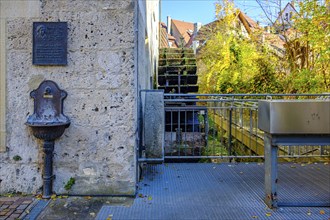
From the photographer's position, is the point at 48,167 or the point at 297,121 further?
the point at 48,167

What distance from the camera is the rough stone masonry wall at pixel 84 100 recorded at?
367cm

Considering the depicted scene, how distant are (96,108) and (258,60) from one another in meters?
9.88

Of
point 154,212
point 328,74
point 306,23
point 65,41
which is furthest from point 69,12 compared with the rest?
point 328,74

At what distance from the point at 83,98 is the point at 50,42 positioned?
2.42 ft

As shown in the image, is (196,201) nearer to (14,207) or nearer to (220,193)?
(220,193)

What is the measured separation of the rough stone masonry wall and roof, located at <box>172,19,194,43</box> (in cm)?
4491

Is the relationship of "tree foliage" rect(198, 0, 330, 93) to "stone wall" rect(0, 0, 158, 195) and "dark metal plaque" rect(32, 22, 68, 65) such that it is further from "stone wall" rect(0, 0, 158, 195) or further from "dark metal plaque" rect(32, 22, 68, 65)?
"dark metal plaque" rect(32, 22, 68, 65)

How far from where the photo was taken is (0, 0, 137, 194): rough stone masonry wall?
3672mm

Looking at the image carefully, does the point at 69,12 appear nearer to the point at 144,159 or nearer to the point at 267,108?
the point at 144,159

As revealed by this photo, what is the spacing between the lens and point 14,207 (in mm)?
3375

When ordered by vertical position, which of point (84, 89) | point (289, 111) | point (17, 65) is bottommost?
point (289, 111)

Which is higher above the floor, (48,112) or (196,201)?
(48,112)

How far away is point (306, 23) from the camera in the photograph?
26.1 ft

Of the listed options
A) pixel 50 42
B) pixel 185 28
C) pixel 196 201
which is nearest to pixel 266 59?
pixel 196 201
